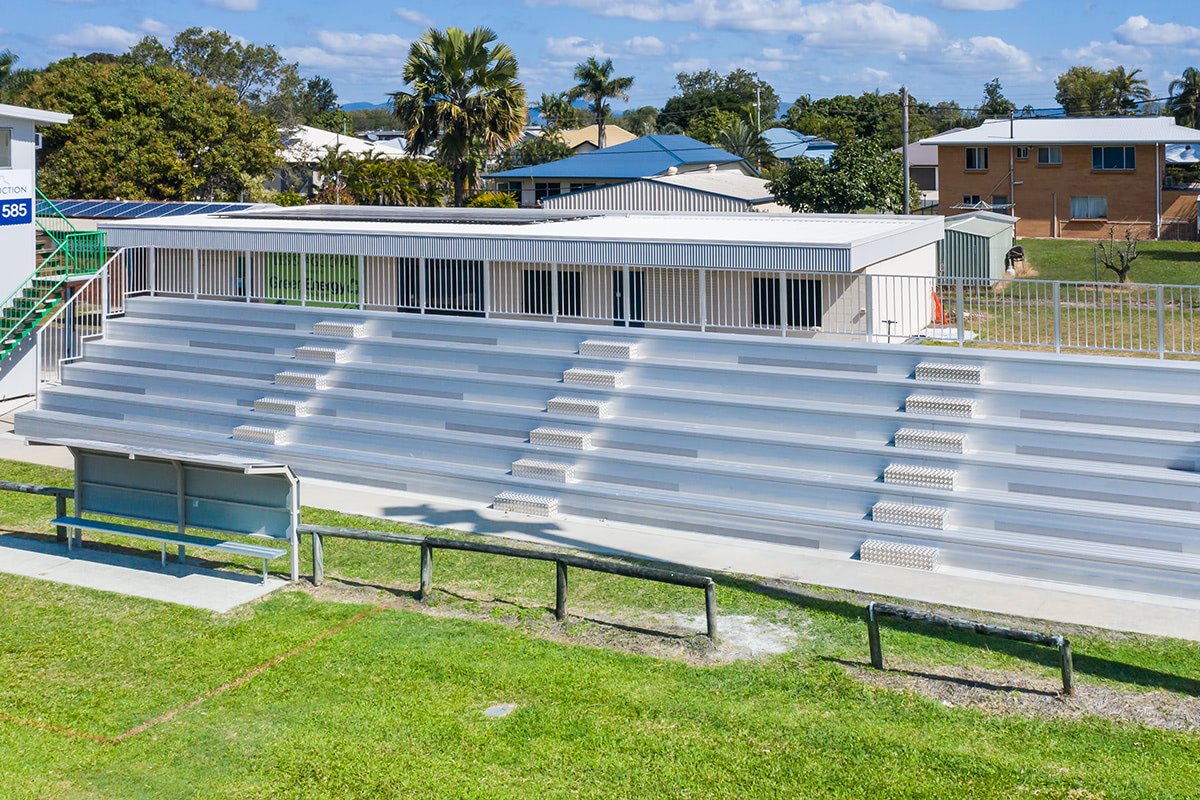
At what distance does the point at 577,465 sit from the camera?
17.9 metres

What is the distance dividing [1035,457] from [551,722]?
8.37 meters

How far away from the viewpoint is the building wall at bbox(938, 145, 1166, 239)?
55781 millimetres

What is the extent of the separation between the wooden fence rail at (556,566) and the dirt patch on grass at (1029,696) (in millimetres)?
1414

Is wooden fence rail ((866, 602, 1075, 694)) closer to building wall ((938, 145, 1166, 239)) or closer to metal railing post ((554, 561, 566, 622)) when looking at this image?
metal railing post ((554, 561, 566, 622))

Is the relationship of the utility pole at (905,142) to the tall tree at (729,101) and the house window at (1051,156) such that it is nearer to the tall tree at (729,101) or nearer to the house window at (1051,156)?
the house window at (1051,156)

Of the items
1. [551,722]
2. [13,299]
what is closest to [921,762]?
[551,722]

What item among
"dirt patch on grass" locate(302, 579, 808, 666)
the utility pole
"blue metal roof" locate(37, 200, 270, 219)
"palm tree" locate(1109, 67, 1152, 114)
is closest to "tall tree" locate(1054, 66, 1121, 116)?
"palm tree" locate(1109, 67, 1152, 114)

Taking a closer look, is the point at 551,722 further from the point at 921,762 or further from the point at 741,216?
the point at 741,216

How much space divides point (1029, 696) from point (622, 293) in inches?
440

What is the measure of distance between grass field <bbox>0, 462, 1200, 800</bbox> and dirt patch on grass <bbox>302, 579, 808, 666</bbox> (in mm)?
39

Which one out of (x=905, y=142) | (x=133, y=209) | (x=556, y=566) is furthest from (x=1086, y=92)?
(x=556, y=566)

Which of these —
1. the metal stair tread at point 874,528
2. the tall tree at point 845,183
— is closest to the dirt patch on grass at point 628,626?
the metal stair tread at point 874,528

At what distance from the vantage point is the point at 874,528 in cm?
1559

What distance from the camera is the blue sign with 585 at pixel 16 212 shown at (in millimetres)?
25000
